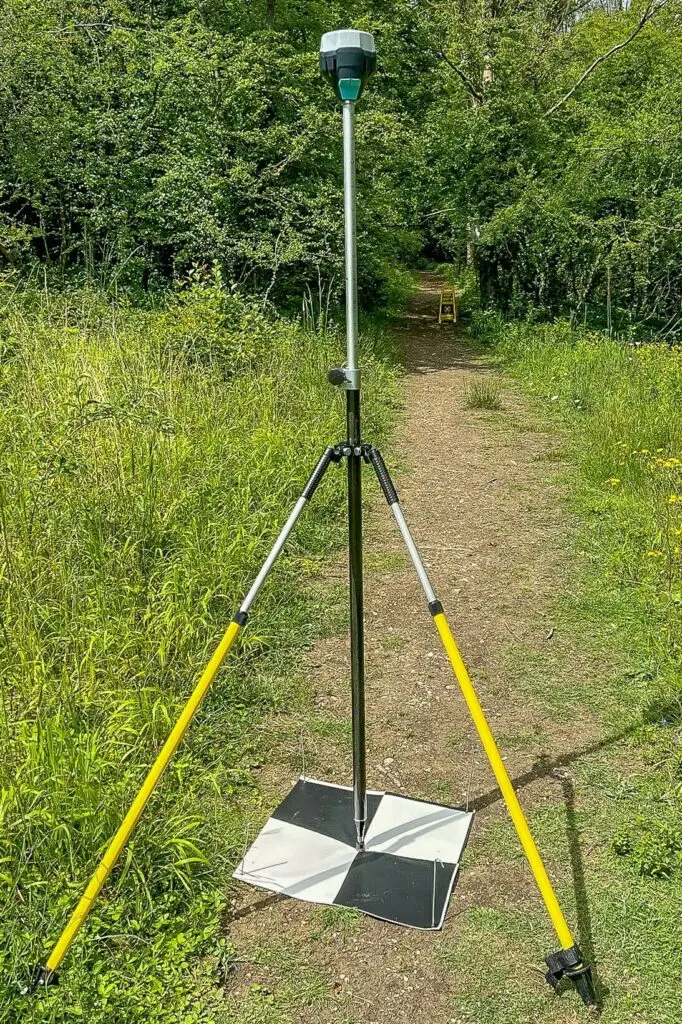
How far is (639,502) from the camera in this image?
510cm


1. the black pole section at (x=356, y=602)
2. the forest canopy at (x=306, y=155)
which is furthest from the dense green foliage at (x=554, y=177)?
the black pole section at (x=356, y=602)

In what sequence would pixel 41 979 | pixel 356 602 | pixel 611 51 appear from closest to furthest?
pixel 41 979
pixel 356 602
pixel 611 51

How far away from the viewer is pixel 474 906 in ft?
7.80

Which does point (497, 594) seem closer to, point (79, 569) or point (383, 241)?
point (79, 569)

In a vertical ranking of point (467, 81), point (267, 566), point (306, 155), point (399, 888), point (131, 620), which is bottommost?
point (399, 888)

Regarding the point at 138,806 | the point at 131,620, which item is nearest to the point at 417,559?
the point at 138,806

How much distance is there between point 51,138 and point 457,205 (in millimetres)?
6616

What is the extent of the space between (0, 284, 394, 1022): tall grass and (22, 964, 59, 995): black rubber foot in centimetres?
4

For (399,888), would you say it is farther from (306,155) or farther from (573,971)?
(306,155)

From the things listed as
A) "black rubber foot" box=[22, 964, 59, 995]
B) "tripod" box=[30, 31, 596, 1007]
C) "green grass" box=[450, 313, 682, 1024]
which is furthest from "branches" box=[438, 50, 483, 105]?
"black rubber foot" box=[22, 964, 59, 995]

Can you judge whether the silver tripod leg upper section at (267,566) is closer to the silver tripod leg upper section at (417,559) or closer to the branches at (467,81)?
the silver tripod leg upper section at (417,559)

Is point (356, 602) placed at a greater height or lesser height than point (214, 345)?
lesser

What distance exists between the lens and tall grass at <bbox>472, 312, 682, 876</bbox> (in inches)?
114

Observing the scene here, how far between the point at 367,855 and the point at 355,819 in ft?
0.37
